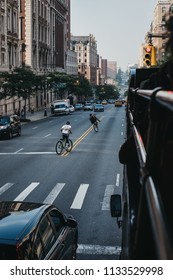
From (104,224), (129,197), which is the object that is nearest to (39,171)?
(104,224)

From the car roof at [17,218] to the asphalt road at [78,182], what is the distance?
3004mm

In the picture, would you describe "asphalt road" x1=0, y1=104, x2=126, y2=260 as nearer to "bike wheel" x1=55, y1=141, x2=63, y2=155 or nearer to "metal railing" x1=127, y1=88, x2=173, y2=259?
"bike wheel" x1=55, y1=141, x2=63, y2=155

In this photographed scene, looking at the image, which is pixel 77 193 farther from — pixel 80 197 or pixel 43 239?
pixel 43 239

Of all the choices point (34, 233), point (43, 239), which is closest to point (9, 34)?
point (43, 239)

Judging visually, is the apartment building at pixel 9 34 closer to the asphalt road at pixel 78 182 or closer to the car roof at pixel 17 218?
the asphalt road at pixel 78 182

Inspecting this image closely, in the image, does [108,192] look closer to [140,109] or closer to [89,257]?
[89,257]

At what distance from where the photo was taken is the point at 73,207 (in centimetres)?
1530

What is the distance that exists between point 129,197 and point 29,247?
230 cm

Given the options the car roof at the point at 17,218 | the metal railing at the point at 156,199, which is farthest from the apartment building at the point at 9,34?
the metal railing at the point at 156,199

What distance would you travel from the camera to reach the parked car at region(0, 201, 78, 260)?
6527 mm

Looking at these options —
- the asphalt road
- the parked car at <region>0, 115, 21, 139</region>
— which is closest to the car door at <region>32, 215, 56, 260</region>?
the asphalt road

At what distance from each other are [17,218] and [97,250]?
4.11 metres

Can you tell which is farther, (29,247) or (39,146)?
(39,146)

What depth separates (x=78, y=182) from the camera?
19672 mm
